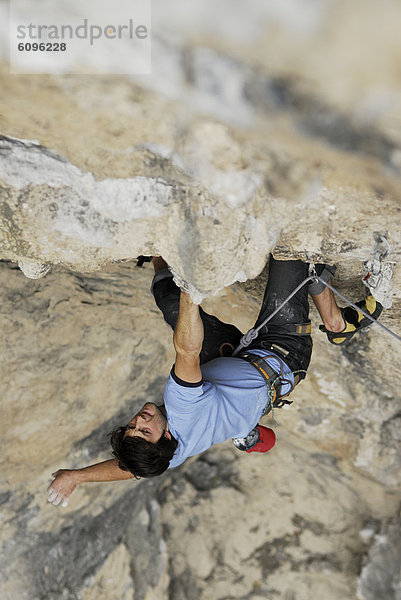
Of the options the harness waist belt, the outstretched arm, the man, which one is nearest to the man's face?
the man

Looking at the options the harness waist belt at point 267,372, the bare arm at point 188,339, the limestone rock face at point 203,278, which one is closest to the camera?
the limestone rock face at point 203,278

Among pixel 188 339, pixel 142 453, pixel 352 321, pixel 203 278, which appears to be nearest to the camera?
pixel 203 278

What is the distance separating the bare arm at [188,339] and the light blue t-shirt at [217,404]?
48 mm

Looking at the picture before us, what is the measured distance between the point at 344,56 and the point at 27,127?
59 cm

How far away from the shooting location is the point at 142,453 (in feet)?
4.69

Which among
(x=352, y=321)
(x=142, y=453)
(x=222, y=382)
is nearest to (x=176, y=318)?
(x=222, y=382)

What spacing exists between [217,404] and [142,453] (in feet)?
0.96

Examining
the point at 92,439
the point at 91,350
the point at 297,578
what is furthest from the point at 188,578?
the point at 91,350

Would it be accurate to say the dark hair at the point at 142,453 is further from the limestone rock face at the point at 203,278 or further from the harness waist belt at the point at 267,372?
the limestone rock face at the point at 203,278

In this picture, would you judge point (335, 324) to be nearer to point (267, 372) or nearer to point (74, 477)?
point (267, 372)

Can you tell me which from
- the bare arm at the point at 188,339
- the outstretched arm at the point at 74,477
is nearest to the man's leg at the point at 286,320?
the bare arm at the point at 188,339

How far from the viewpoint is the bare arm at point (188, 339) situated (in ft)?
3.86

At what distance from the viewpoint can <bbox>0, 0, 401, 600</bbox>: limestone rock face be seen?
0.55 meters

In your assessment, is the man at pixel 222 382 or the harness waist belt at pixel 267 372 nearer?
the man at pixel 222 382
